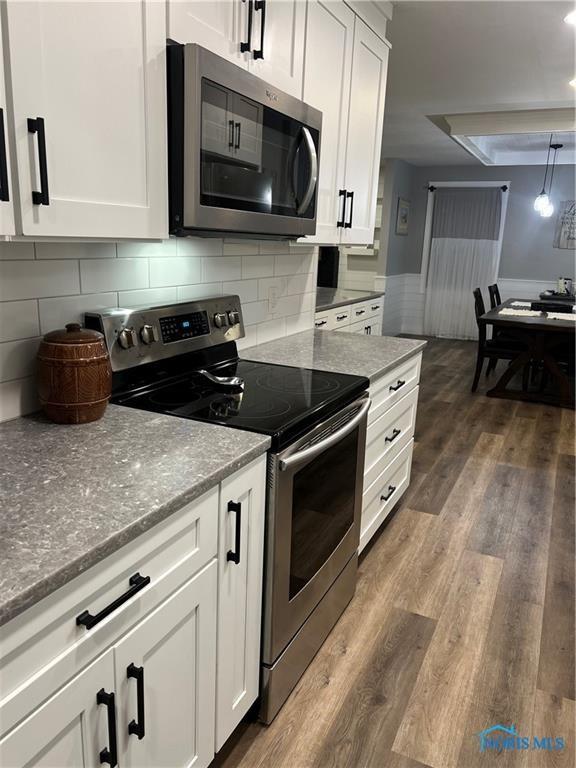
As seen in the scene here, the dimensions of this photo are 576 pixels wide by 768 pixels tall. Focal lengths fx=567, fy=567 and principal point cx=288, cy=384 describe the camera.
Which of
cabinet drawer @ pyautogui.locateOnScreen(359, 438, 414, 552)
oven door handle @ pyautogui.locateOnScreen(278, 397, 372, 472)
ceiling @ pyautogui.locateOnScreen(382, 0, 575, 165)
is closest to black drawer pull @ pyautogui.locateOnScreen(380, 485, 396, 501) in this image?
cabinet drawer @ pyautogui.locateOnScreen(359, 438, 414, 552)

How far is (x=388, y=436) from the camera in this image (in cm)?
251

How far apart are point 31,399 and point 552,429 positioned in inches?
155

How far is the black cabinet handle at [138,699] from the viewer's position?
3.40ft

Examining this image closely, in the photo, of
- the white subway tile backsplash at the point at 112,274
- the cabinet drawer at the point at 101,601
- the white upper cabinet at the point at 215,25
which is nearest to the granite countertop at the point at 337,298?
the white subway tile backsplash at the point at 112,274

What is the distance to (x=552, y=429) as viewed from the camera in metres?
4.33

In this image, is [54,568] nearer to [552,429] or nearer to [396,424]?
[396,424]

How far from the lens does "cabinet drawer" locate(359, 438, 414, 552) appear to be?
2.37 metres

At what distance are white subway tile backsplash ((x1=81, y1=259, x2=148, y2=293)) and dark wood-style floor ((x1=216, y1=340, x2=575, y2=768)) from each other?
133cm

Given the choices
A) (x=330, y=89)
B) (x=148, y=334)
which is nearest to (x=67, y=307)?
(x=148, y=334)

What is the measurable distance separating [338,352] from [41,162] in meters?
1.57

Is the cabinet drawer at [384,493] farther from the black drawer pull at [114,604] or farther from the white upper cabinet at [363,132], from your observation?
the black drawer pull at [114,604]

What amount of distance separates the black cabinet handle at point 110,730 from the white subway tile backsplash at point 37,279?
0.92m

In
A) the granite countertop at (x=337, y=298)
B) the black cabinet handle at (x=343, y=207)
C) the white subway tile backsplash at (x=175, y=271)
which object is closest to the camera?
the white subway tile backsplash at (x=175, y=271)

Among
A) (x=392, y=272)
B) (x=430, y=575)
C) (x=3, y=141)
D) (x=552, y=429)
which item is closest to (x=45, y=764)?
(x=3, y=141)
